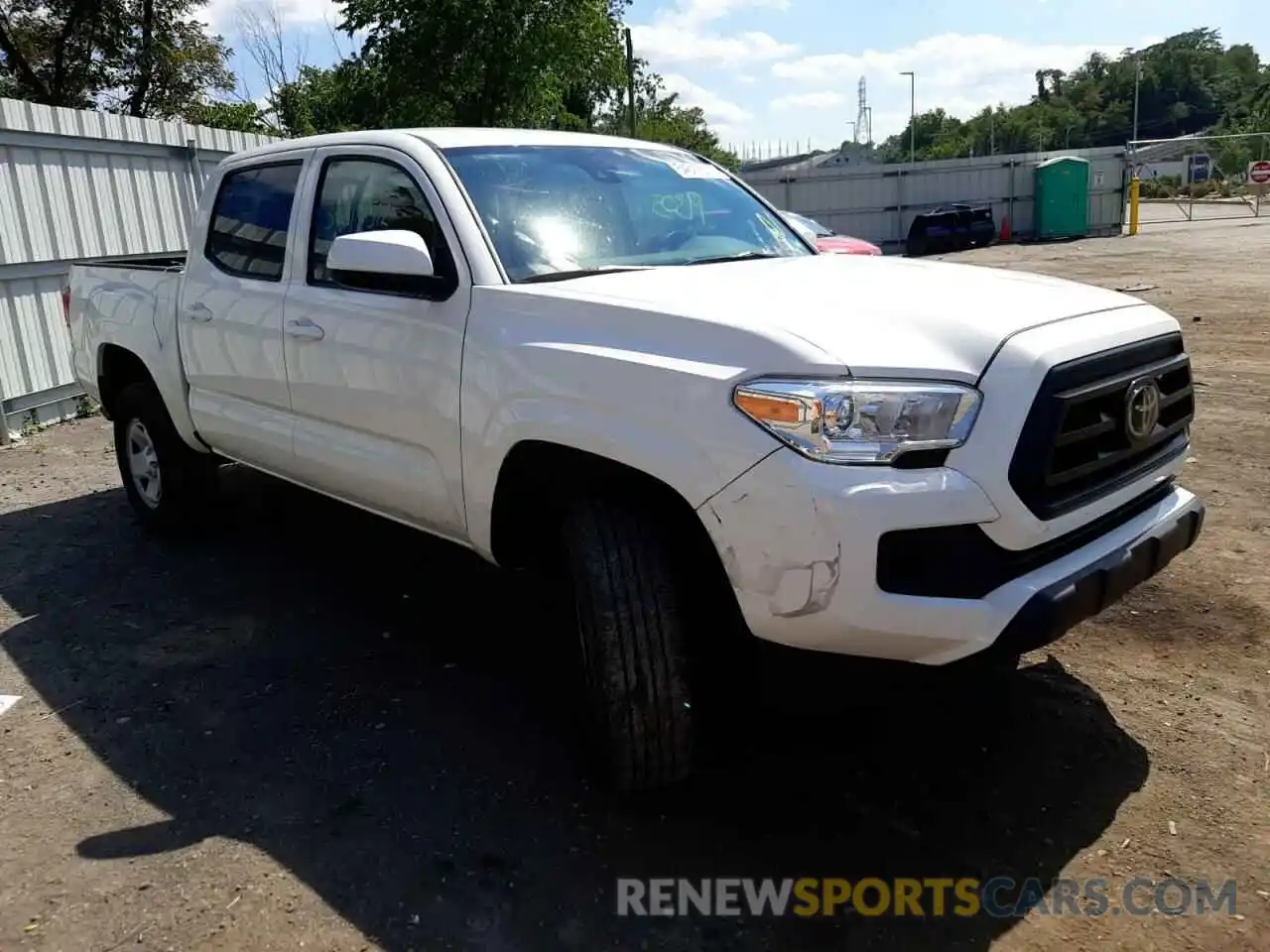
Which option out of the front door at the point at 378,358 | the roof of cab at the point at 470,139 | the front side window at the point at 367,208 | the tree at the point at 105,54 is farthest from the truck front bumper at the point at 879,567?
the tree at the point at 105,54

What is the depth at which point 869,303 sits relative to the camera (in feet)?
8.97

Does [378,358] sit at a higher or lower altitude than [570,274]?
lower

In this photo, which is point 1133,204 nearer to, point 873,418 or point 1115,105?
point 873,418

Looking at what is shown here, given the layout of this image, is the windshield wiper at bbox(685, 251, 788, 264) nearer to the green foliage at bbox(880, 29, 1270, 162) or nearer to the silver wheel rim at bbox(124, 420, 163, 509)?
the silver wheel rim at bbox(124, 420, 163, 509)

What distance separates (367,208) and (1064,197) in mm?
28411

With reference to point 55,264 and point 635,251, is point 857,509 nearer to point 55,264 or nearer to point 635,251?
point 635,251

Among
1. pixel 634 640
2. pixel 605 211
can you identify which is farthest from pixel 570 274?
pixel 634 640

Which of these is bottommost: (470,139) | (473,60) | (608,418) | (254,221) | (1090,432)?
(1090,432)

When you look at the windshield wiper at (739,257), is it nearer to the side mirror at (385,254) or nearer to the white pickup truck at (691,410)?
the white pickup truck at (691,410)

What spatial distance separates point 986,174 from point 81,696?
29.8 m

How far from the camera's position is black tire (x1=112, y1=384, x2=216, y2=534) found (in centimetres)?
528

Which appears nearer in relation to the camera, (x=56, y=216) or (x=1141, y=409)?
(x=1141, y=409)

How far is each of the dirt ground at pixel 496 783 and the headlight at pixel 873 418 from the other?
1126 millimetres

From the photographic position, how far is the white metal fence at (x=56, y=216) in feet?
27.7
